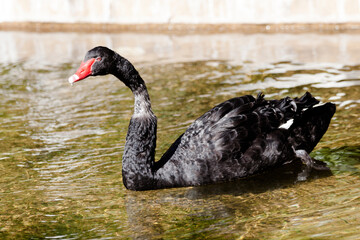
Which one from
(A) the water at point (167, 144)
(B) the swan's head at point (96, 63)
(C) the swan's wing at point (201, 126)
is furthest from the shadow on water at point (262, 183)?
(B) the swan's head at point (96, 63)

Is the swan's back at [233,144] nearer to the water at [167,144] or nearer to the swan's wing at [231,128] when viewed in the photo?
the swan's wing at [231,128]

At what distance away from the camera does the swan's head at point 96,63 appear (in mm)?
5047

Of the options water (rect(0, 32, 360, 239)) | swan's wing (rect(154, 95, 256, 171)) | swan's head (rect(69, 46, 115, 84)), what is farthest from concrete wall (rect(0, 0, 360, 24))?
swan's head (rect(69, 46, 115, 84))

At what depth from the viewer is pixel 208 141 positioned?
5.30 metres

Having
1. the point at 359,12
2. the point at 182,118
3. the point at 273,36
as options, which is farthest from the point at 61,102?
the point at 359,12

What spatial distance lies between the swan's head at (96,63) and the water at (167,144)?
99cm

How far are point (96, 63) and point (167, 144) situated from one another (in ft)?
5.04

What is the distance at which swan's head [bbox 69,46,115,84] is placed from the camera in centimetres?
505

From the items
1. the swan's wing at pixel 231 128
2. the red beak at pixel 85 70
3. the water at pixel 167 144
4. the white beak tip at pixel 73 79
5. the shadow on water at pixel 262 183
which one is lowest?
the shadow on water at pixel 262 183

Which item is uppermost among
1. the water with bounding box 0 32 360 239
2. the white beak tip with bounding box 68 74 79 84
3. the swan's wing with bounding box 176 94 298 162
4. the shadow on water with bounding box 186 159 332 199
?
the white beak tip with bounding box 68 74 79 84

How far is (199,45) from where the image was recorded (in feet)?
39.0

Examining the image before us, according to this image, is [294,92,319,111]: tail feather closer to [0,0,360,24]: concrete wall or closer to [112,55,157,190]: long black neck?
[112,55,157,190]: long black neck

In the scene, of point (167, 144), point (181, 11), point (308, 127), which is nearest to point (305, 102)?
point (308, 127)

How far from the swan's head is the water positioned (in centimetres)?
99
